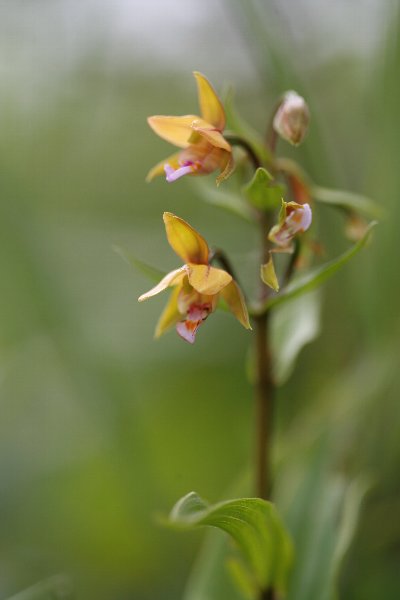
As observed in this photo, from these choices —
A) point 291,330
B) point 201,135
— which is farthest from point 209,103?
point 291,330

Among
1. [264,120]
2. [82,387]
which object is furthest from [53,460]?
[264,120]

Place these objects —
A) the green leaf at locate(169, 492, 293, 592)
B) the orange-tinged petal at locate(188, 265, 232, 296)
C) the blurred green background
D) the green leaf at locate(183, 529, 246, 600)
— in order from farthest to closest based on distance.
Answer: the blurred green background, the green leaf at locate(183, 529, 246, 600), the orange-tinged petal at locate(188, 265, 232, 296), the green leaf at locate(169, 492, 293, 592)

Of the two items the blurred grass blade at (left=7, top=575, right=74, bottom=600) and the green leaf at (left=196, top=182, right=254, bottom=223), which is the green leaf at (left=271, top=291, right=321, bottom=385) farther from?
the blurred grass blade at (left=7, top=575, right=74, bottom=600)

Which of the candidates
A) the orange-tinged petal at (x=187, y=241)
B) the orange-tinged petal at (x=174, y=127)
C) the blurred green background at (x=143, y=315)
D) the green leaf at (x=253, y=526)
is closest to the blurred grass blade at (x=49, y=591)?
the blurred green background at (x=143, y=315)

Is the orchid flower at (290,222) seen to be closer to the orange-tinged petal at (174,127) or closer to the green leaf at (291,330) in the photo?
the orange-tinged petal at (174,127)

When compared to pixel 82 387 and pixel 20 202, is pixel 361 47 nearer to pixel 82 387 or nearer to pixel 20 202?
pixel 20 202

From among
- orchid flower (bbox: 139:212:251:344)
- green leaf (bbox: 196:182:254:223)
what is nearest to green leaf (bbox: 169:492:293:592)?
orchid flower (bbox: 139:212:251:344)

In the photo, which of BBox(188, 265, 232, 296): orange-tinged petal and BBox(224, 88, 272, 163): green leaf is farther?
BBox(224, 88, 272, 163): green leaf

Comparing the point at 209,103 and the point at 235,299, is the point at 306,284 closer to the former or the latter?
the point at 235,299
